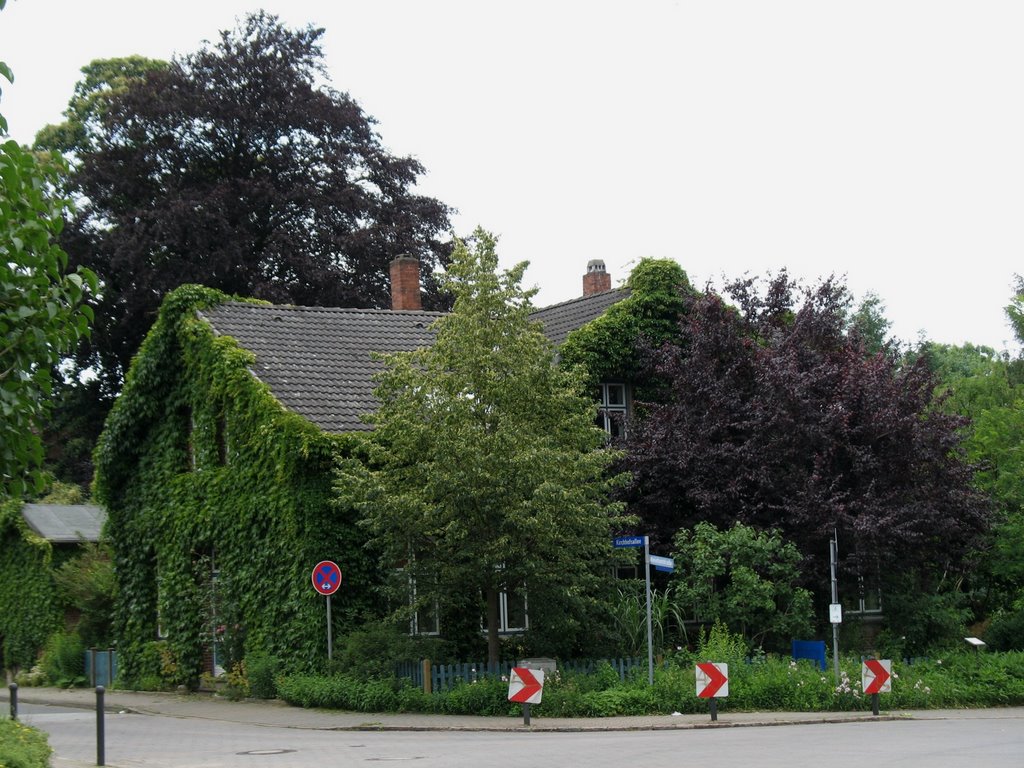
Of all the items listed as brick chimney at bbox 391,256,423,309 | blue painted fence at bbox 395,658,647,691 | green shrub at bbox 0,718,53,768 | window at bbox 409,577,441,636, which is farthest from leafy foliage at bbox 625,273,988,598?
green shrub at bbox 0,718,53,768

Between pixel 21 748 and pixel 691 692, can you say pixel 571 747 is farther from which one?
pixel 21 748

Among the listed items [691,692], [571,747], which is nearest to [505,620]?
[691,692]

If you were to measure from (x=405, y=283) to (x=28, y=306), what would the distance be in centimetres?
2874

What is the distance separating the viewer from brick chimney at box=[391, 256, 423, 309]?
38.0 meters

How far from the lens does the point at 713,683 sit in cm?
2077

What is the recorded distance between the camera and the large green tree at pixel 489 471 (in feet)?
74.7

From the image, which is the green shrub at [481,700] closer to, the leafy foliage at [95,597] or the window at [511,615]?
the window at [511,615]

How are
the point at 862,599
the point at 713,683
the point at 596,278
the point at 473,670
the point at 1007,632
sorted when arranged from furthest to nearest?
the point at 596,278 → the point at 1007,632 → the point at 862,599 → the point at 473,670 → the point at 713,683

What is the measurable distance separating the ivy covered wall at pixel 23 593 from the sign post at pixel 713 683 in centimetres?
2389

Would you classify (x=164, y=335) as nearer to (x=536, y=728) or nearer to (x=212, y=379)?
(x=212, y=379)

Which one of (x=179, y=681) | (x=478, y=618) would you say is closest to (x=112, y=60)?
(x=179, y=681)

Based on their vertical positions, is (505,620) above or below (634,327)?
below

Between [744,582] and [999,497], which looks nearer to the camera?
[744,582]

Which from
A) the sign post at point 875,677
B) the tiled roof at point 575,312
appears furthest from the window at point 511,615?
the sign post at point 875,677
